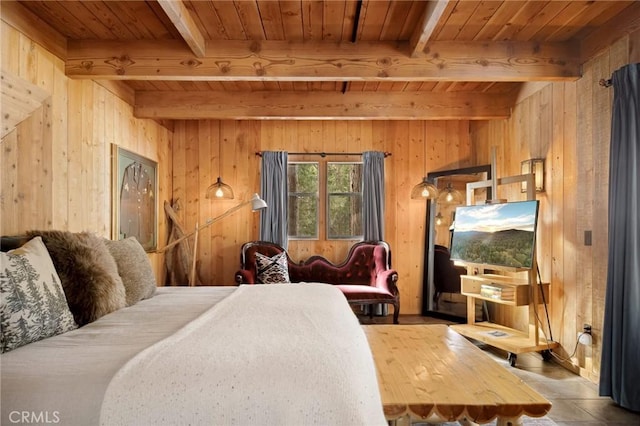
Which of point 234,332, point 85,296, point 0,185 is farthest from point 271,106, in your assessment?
point 234,332

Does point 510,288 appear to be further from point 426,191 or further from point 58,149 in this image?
point 58,149

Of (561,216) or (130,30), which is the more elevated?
(130,30)

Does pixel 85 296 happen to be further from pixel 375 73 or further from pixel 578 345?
pixel 578 345

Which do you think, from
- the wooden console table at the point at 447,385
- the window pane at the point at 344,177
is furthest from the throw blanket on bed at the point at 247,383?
the window pane at the point at 344,177

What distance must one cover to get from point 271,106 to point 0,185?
2505 mm

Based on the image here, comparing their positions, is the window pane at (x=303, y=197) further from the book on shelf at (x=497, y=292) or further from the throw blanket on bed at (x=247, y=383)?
the throw blanket on bed at (x=247, y=383)

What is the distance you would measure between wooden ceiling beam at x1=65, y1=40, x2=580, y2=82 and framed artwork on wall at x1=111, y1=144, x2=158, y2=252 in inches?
34.4

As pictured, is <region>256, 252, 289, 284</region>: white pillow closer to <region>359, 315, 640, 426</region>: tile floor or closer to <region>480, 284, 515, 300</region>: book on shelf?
<region>480, 284, 515, 300</region>: book on shelf

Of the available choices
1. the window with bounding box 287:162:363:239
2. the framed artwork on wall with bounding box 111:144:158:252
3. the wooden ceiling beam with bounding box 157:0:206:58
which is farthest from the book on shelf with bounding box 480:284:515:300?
the framed artwork on wall with bounding box 111:144:158:252

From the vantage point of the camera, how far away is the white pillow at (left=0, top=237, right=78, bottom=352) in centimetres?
136

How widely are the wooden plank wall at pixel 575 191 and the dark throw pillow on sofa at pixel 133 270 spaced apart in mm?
3203

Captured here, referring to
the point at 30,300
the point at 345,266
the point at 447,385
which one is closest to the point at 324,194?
the point at 345,266

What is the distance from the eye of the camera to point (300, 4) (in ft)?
7.82

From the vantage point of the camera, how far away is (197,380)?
1.10 m
